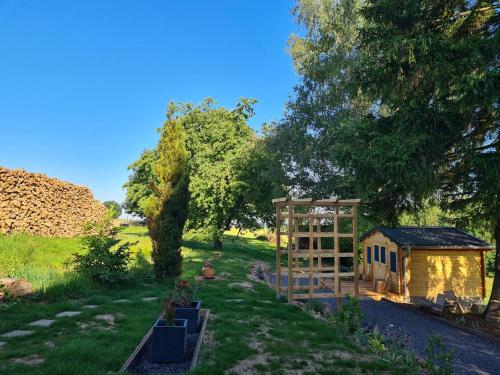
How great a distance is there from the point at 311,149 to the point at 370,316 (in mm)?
10905

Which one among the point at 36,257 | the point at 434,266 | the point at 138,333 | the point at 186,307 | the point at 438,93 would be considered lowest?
the point at 138,333

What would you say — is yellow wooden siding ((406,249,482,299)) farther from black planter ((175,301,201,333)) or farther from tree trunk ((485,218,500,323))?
black planter ((175,301,201,333))

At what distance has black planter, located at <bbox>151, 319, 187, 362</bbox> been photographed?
5105 millimetres

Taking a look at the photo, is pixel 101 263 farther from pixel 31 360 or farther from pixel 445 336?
pixel 445 336

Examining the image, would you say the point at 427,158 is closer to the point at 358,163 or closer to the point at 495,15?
the point at 358,163

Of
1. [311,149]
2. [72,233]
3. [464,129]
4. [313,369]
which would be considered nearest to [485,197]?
[464,129]

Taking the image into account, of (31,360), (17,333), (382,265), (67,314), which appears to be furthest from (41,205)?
(382,265)

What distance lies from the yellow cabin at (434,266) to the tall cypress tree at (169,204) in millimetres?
9864

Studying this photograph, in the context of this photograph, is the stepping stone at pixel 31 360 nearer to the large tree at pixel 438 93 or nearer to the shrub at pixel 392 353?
the shrub at pixel 392 353

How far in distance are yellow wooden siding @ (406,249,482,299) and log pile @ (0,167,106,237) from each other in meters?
14.9

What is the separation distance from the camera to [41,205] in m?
14.5

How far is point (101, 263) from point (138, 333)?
524 centimetres

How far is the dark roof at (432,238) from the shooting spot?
52.6 ft

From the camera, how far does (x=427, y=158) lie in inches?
371
